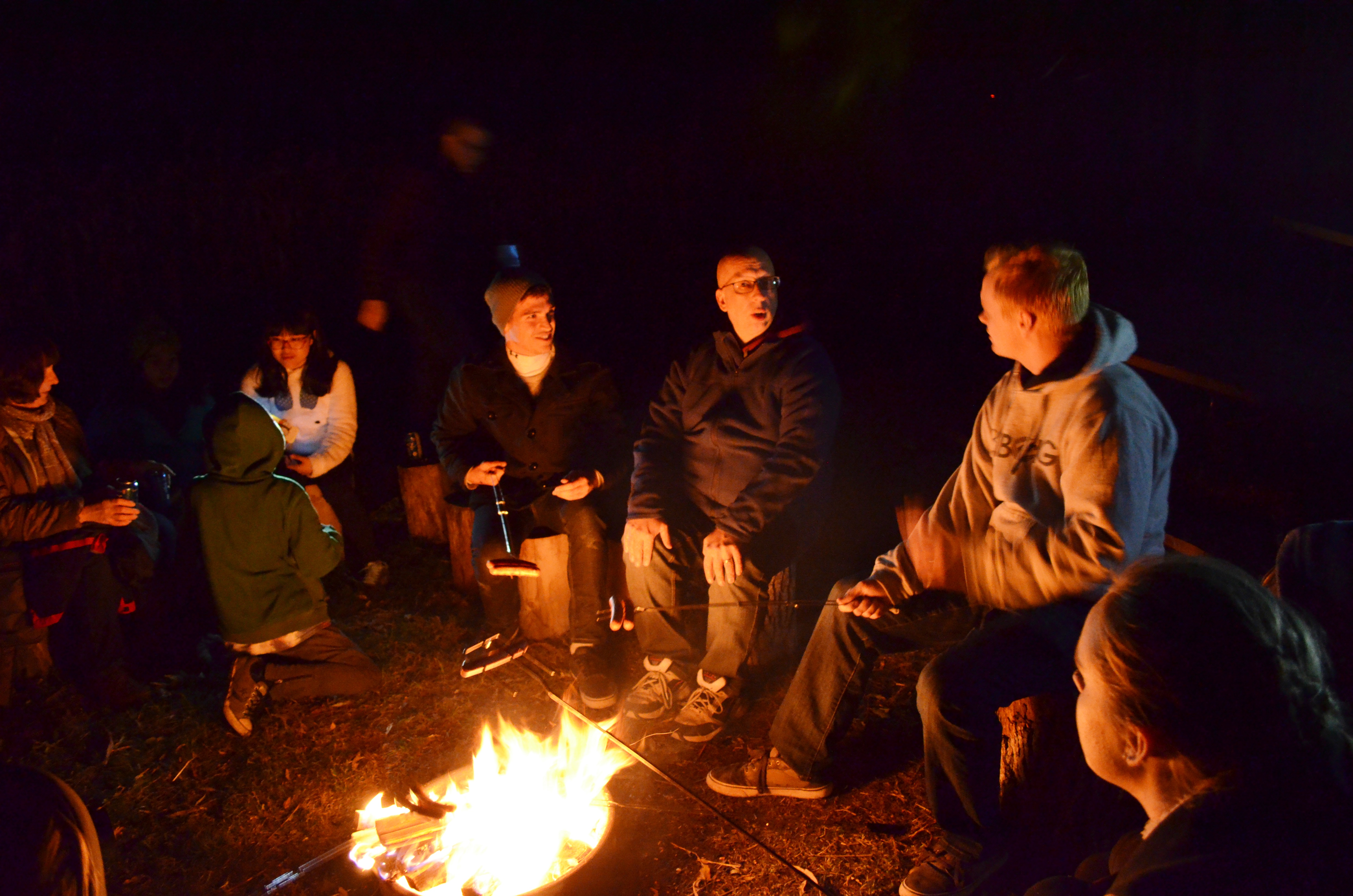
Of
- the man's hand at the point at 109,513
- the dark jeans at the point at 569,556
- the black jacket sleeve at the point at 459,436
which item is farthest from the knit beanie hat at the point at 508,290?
the man's hand at the point at 109,513

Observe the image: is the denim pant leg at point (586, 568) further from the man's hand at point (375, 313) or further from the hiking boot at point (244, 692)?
the man's hand at point (375, 313)

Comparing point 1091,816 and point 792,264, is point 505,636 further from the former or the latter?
point 792,264

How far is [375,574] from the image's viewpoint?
→ 535cm

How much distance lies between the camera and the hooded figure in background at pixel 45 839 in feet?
5.58

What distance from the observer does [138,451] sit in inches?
194

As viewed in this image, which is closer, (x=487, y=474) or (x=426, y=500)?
(x=487, y=474)

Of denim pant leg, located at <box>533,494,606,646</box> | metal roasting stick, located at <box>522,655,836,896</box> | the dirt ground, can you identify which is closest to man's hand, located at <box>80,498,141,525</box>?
the dirt ground

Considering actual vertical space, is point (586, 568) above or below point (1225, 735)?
below

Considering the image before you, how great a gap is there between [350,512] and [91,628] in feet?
5.12

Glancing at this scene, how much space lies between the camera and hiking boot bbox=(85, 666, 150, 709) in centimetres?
408

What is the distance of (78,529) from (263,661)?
1.12 meters

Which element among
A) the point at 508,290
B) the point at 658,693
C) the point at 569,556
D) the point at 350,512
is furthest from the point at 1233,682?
the point at 350,512

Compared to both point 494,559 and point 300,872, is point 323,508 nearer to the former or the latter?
point 494,559

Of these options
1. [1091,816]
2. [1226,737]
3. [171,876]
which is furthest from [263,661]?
[1226,737]
